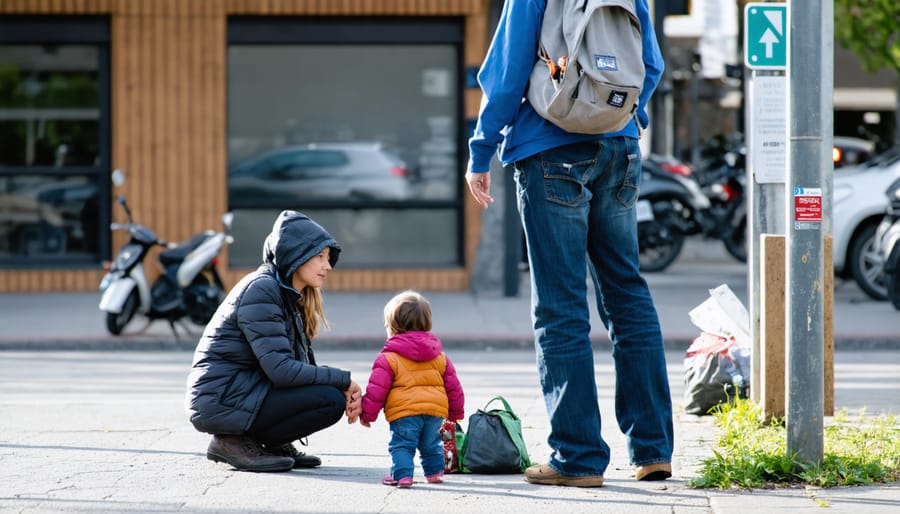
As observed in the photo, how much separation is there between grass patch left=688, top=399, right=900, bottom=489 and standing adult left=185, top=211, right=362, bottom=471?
4.55ft

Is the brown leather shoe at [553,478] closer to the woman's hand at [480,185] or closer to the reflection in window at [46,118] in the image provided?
the woman's hand at [480,185]

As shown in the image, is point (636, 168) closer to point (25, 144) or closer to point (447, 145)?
point (447, 145)

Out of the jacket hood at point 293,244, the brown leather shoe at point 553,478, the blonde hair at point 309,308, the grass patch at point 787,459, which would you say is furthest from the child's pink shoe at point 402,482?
the grass patch at point 787,459

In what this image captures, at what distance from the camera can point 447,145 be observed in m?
15.4

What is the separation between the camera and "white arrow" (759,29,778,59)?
6.84 meters

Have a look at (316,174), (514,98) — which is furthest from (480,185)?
(316,174)

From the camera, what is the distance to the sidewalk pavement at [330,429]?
5.06 m

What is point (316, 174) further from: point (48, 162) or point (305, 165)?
point (48, 162)

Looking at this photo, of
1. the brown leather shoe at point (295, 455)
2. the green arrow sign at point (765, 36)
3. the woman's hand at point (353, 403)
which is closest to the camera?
the woman's hand at point (353, 403)

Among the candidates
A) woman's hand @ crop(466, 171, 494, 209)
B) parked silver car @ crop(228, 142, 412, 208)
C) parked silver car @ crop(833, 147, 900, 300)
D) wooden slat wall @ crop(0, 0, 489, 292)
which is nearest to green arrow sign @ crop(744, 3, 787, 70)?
woman's hand @ crop(466, 171, 494, 209)

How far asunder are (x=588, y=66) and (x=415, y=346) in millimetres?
1209

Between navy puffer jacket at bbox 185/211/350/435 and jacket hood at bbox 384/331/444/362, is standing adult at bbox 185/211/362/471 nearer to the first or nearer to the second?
navy puffer jacket at bbox 185/211/350/435

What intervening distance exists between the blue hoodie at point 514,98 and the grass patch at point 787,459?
1260 mm

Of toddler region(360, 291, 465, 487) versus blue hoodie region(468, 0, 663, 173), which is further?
toddler region(360, 291, 465, 487)
